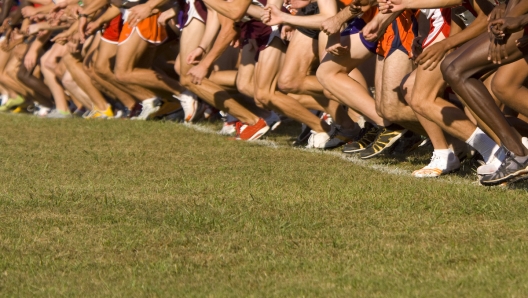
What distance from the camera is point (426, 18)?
8.55 meters

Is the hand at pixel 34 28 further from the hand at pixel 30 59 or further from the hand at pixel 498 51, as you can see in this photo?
the hand at pixel 498 51

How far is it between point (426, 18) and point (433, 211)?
251 cm

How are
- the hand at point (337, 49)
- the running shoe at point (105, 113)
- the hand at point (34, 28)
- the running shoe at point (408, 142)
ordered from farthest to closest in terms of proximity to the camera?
1. the hand at point (34, 28)
2. the running shoe at point (105, 113)
3. the running shoe at point (408, 142)
4. the hand at point (337, 49)

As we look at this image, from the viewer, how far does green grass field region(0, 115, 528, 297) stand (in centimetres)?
500

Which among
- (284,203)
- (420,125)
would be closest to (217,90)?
(420,125)

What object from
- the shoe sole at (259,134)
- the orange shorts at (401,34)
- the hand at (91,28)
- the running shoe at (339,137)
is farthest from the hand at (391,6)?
the hand at (91,28)

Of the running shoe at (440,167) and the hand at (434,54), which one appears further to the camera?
the running shoe at (440,167)

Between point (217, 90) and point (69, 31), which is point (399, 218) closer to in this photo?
point (217, 90)

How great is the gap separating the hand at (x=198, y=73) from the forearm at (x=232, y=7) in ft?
3.11

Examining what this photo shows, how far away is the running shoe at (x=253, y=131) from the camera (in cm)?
1135

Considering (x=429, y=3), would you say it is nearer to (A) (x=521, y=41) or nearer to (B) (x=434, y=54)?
(B) (x=434, y=54)

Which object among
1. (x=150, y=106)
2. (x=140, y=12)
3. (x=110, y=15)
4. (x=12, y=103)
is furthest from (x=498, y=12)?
(x=12, y=103)

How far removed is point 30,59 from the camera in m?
16.2

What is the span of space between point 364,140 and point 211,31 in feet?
7.66
